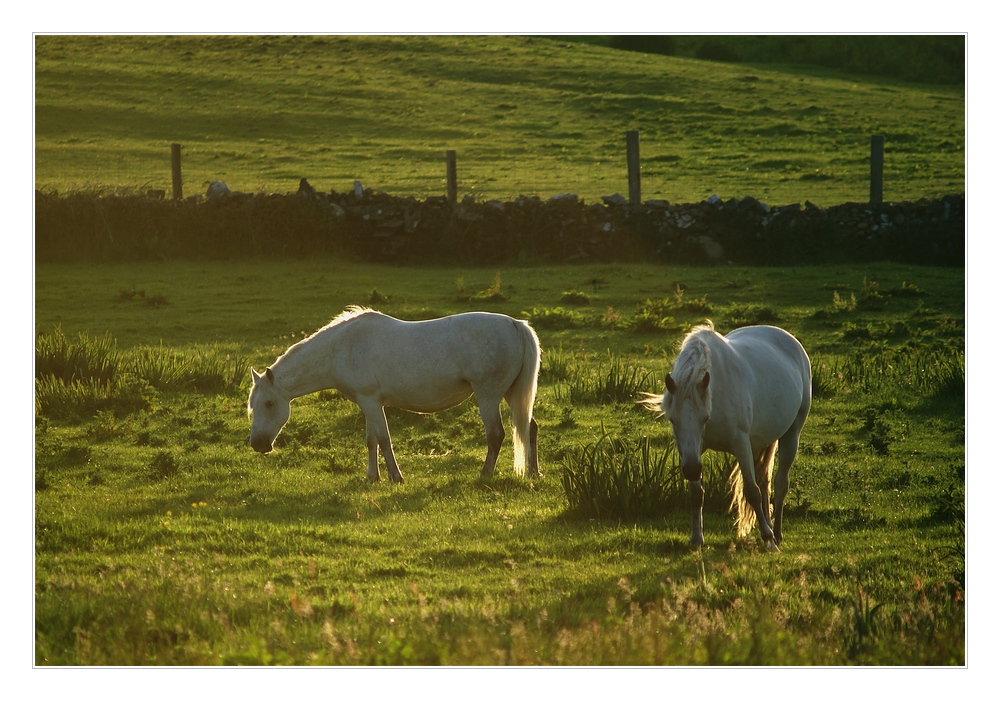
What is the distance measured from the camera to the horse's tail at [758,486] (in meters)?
7.09

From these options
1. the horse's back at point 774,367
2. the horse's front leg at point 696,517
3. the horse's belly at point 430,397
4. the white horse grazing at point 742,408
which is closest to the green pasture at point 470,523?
the horse's front leg at point 696,517

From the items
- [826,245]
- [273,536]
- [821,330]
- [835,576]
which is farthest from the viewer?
[826,245]

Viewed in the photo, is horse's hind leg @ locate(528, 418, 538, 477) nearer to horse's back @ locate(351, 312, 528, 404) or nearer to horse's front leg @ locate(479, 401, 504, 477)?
horse's front leg @ locate(479, 401, 504, 477)

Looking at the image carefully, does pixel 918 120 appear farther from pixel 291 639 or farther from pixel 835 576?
pixel 291 639

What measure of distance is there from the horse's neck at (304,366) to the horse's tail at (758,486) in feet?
12.9

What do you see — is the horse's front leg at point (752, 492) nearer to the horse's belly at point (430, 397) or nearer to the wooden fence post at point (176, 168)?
the horse's belly at point (430, 397)

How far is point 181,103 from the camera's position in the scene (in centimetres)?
2495

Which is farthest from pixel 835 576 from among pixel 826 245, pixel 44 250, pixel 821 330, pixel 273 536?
pixel 44 250

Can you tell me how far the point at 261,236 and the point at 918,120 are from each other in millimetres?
13673

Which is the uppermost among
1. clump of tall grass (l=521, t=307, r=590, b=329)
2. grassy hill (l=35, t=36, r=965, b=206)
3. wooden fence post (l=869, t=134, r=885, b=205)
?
grassy hill (l=35, t=36, r=965, b=206)

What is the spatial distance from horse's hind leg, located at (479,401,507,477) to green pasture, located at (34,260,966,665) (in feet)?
0.62

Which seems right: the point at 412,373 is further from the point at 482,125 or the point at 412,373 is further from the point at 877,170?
the point at 482,125

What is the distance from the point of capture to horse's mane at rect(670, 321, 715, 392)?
6.23 m

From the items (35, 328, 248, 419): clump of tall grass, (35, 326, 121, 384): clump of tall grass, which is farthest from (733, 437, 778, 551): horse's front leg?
(35, 326, 121, 384): clump of tall grass
